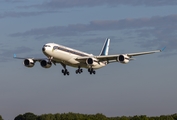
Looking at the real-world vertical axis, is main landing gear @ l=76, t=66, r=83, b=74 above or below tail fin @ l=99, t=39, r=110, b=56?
below

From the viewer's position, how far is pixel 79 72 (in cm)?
13950

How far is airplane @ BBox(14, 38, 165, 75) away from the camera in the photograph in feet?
433

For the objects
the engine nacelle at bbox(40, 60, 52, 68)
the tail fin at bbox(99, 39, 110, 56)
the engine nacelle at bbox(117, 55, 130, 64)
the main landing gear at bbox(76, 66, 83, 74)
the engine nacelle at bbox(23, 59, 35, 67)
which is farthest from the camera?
the tail fin at bbox(99, 39, 110, 56)

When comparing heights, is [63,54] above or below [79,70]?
above

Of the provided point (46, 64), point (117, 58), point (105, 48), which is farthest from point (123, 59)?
point (105, 48)

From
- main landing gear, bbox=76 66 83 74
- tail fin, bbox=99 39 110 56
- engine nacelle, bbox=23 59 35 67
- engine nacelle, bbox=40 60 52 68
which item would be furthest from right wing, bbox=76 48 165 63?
tail fin, bbox=99 39 110 56

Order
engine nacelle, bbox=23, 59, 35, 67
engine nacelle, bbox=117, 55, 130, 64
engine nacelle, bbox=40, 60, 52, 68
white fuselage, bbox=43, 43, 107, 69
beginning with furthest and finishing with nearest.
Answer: engine nacelle, bbox=23, 59, 35, 67, engine nacelle, bbox=40, 60, 52, 68, engine nacelle, bbox=117, 55, 130, 64, white fuselage, bbox=43, 43, 107, 69

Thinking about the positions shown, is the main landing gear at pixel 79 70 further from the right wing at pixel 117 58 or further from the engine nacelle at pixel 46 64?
the engine nacelle at pixel 46 64

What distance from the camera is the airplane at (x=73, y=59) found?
132000 mm

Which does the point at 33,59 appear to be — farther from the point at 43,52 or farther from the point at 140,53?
the point at 140,53

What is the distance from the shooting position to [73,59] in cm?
13462

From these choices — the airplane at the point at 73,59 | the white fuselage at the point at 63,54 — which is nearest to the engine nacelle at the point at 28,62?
the airplane at the point at 73,59

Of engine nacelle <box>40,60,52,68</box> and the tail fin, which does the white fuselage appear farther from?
the tail fin

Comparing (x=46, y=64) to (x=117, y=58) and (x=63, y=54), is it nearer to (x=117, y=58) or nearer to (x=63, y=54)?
(x=63, y=54)
